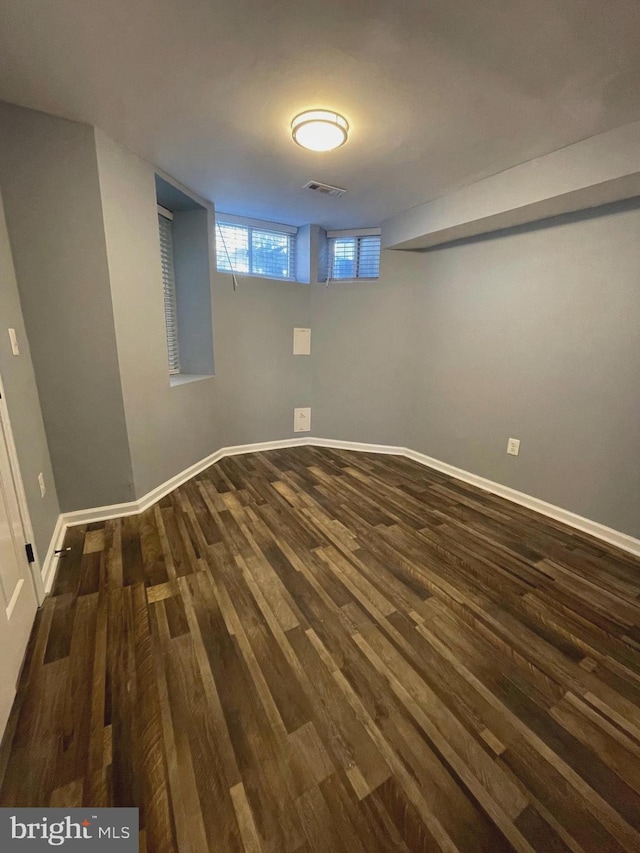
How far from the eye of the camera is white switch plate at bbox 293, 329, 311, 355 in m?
3.77

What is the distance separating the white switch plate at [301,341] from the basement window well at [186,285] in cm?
93

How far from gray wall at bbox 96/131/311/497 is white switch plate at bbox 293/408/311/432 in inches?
2.9

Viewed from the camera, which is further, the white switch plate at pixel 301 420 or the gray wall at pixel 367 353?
the white switch plate at pixel 301 420

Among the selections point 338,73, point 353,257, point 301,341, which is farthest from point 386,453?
point 338,73

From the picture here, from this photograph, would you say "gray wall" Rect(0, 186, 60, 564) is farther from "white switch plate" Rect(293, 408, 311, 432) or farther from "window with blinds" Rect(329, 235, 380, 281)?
"window with blinds" Rect(329, 235, 380, 281)

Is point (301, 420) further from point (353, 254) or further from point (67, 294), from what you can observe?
point (67, 294)

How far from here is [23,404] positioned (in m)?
1.79

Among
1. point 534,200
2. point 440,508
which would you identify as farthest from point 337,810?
point 534,200

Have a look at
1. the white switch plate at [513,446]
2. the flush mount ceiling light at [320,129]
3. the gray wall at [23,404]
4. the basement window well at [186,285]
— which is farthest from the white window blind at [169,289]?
the white switch plate at [513,446]

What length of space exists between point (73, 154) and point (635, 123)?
296cm

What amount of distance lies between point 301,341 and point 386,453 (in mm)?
1585

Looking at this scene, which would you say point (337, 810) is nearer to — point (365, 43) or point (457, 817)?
point (457, 817)

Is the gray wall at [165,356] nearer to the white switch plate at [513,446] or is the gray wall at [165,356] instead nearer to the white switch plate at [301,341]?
the white switch plate at [301,341]

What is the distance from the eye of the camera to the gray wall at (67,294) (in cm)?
183
